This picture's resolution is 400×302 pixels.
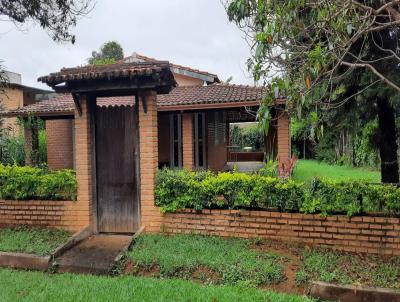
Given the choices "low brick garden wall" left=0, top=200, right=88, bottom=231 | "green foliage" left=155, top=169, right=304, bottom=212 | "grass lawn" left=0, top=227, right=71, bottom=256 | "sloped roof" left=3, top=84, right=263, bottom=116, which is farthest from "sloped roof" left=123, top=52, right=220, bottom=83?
"grass lawn" left=0, top=227, right=71, bottom=256

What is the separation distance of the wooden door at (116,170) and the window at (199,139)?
8.09m

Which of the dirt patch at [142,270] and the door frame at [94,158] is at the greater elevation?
the door frame at [94,158]

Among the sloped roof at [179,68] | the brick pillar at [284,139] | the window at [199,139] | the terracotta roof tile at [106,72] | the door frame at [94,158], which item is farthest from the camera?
the sloped roof at [179,68]

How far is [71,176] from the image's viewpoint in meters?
6.91

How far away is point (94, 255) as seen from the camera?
19.5ft

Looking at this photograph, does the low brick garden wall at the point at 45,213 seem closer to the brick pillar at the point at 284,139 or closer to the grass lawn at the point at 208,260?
the grass lawn at the point at 208,260

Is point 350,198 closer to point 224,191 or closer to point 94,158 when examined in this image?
point 224,191

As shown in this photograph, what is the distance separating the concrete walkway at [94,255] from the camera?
219 inches

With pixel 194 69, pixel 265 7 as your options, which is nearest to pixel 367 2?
pixel 265 7

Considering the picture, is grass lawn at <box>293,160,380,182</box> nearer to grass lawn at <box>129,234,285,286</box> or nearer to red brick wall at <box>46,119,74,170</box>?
grass lawn at <box>129,234,285,286</box>

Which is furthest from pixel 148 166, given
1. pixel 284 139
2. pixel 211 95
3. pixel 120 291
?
pixel 211 95

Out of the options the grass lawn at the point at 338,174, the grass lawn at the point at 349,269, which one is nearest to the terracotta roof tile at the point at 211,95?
the grass lawn at the point at 338,174

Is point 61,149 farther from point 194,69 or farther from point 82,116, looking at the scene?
point 82,116

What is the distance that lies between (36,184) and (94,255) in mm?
2016
